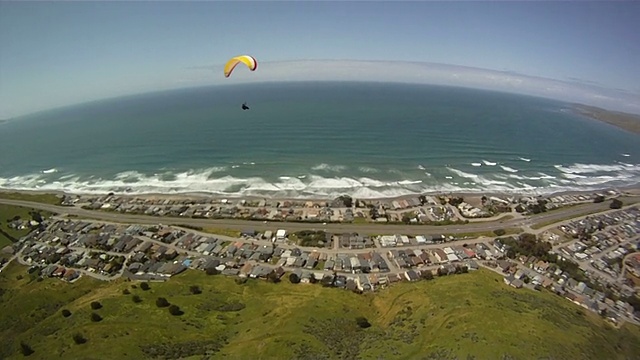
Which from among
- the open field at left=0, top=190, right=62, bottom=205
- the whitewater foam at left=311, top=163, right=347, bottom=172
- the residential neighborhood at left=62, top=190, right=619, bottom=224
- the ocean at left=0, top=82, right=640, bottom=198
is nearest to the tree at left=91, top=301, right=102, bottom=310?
the residential neighborhood at left=62, top=190, right=619, bottom=224

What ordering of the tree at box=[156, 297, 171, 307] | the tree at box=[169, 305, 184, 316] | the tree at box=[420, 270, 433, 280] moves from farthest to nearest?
1. the tree at box=[420, 270, 433, 280]
2. the tree at box=[156, 297, 171, 307]
3. the tree at box=[169, 305, 184, 316]

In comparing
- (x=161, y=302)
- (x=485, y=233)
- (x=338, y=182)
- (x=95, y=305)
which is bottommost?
(x=161, y=302)

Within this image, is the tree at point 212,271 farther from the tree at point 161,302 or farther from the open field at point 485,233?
the open field at point 485,233

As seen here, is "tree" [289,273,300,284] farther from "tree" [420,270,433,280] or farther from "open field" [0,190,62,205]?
"open field" [0,190,62,205]

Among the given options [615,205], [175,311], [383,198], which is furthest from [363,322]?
[615,205]

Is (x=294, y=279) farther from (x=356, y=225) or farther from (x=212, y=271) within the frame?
(x=356, y=225)

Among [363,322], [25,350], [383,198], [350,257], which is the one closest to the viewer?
[25,350]

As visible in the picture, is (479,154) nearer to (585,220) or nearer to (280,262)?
(585,220)
